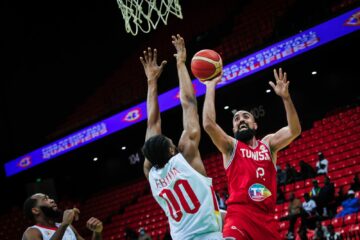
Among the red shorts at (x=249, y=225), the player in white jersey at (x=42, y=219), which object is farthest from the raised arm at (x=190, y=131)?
the player in white jersey at (x=42, y=219)

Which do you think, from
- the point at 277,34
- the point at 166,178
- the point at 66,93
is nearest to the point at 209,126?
the point at 166,178

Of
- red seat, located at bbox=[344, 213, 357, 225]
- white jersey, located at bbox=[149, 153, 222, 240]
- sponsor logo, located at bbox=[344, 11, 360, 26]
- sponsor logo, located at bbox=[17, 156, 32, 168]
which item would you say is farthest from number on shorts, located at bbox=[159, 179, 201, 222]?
sponsor logo, located at bbox=[17, 156, 32, 168]

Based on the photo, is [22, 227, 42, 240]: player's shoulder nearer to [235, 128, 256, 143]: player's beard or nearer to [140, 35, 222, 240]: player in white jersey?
[140, 35, 222, 240]: player in white jersey

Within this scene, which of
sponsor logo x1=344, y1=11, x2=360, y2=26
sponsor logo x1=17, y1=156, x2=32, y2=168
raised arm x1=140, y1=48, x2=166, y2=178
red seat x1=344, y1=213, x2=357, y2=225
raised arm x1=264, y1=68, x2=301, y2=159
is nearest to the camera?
raised arm x1=140, y1=48, x2=166, y2=178

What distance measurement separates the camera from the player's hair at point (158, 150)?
3.64 metres

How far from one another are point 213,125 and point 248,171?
54 centimetres

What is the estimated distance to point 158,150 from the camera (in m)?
3.64

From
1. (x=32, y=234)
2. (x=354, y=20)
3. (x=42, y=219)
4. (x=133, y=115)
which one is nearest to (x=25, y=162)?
(x=133, y=115)

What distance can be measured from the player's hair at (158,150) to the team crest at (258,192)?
134cm

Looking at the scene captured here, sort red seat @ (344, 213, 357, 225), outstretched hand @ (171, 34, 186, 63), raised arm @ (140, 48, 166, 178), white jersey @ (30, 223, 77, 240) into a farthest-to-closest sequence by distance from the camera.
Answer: red seat @ (344, 213, 357, 225) < white jersey @ (30, 223, 77, 240) < outstretched hand @ (171, 34, 186, 63) < raised arm @ (140, 48, 166, 178)

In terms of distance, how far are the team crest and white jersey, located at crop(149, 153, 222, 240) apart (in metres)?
1.13

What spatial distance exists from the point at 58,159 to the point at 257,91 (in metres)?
7.85

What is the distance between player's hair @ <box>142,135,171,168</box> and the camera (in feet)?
11.9

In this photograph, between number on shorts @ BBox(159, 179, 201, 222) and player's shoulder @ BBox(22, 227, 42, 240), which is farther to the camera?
player's shoulder @ BBox(22, 227, 42, 240)
